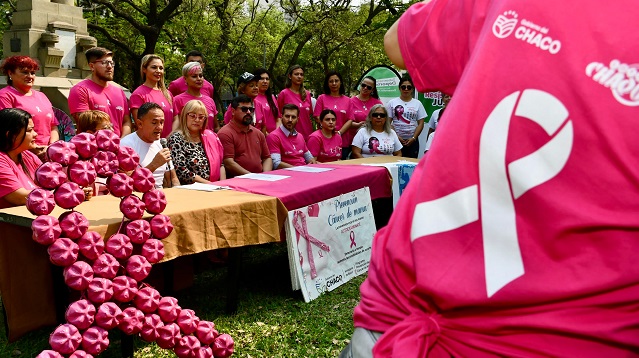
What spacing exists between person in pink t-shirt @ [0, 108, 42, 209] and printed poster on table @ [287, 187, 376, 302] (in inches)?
71.7

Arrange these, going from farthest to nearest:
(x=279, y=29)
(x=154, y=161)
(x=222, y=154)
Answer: (x=279, y=29), (x=222, y=154), (x=154, y=161)

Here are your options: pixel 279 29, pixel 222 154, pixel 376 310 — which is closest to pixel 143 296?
pixel 376 310

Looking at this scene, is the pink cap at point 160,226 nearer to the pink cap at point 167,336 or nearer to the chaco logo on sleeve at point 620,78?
the pink cap at point 167,336

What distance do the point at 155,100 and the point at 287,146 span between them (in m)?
1.70

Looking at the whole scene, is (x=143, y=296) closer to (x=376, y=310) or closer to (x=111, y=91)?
(x=376, y=310)

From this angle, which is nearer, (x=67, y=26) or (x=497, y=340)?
(x=497, y=340)

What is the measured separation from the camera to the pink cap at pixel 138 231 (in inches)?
116

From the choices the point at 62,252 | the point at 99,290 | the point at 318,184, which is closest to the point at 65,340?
the point at 99,290

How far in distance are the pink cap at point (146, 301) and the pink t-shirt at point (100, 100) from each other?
3.29 metres

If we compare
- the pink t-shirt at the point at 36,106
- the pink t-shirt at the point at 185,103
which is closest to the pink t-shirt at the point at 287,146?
the pink t-shirt at the point at 185,103

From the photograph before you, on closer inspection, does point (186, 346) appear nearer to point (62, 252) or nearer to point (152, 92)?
point (62, 252)

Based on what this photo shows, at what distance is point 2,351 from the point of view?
11.1 feet

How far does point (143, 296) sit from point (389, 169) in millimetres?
3518

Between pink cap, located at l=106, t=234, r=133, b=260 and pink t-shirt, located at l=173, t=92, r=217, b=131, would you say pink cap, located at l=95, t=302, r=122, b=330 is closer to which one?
pink cap, located at l=106, t=234, r=133, b=260
